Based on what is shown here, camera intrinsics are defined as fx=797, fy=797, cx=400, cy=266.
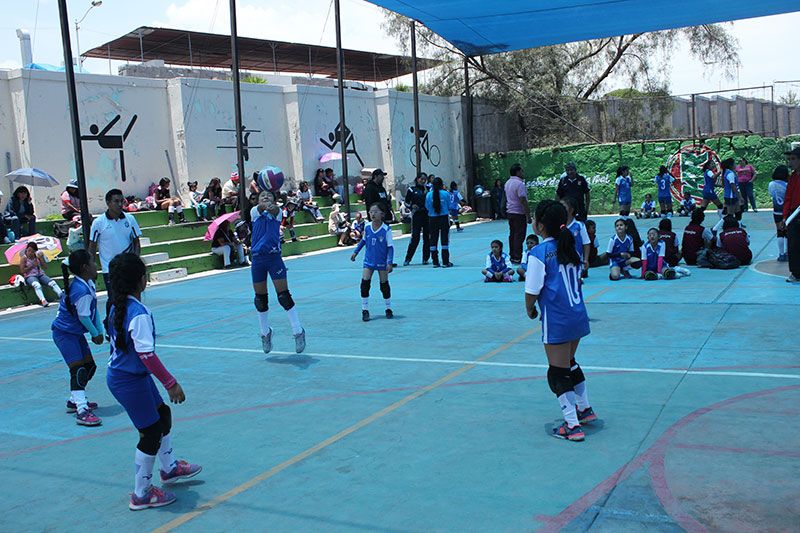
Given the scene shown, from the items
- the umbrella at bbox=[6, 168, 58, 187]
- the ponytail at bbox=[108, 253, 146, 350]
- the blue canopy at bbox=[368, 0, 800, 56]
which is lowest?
the ponytail at bbox=[108, 253, 146, 350]

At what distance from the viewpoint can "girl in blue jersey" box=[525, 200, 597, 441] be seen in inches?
228

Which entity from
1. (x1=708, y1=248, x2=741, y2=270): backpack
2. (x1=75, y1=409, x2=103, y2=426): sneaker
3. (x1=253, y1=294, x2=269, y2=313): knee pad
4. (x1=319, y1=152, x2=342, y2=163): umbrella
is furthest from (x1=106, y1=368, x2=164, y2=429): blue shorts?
(x1=319, y1=152, x2=342, y2=163): umbrella

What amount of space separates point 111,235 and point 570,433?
6691 mm

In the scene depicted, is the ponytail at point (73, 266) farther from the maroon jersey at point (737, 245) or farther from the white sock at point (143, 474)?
the maroon jersey at point (737, 245)

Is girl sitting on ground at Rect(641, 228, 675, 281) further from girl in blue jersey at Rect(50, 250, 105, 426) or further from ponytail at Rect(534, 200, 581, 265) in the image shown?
girl in blue jersey at Rect(50, 250, 105, 426)

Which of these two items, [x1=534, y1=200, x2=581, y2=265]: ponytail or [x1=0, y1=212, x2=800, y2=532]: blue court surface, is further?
[x1=534, y1=200, x2=581, y2=265]: ponytail

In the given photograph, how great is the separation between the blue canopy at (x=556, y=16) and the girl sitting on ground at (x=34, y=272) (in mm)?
9322

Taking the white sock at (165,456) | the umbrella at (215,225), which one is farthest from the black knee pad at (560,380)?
the umbrella at (215,225)

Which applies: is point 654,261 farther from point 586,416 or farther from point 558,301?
point 558,301

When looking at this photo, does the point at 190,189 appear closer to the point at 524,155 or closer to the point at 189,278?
the point at 189,278

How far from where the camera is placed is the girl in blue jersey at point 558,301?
579cm

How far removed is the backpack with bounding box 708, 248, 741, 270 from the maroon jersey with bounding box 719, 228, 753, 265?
8.6 inches

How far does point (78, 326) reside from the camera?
282 inches

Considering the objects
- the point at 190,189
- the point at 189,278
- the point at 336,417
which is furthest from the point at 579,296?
the point at 190,189
